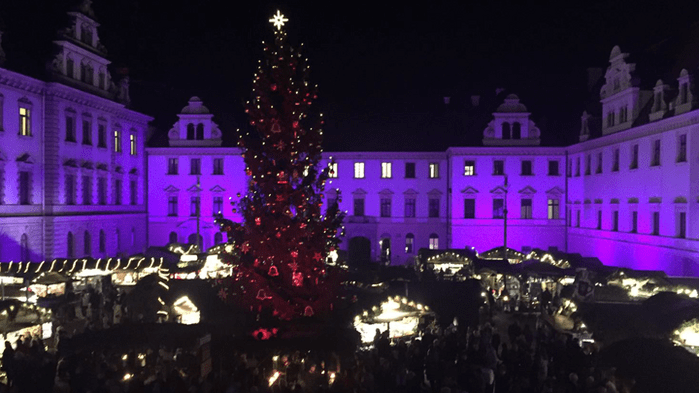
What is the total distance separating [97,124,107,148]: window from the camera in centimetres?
4952

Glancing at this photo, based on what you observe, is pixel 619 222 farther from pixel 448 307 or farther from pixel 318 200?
pixel 318 200

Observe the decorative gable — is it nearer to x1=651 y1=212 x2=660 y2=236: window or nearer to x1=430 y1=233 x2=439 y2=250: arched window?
x1=430 y1=233 x2=439 y2=250: arched window

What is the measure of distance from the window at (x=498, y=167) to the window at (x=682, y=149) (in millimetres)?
19885

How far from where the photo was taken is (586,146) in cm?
5197

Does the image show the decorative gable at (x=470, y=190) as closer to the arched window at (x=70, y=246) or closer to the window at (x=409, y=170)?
the window at (x=409, y=170)

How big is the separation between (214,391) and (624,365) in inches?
339

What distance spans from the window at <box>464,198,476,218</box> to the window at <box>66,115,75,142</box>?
94.6 feet

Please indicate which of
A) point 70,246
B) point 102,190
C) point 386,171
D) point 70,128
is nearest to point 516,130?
point 386,171

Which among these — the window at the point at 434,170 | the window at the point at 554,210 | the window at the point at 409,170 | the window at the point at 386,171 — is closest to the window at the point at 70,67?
Result: the window at the point at 386,171

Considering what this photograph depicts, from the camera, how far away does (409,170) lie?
59906 millimetres

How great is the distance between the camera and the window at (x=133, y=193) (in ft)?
184

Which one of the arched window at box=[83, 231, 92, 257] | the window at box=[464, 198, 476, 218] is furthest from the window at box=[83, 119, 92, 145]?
the window at box=[464, 198, 476, 218]

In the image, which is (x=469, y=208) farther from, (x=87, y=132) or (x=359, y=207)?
(x=87, y=132)

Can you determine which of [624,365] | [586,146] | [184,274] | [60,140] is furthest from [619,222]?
[60,140]
